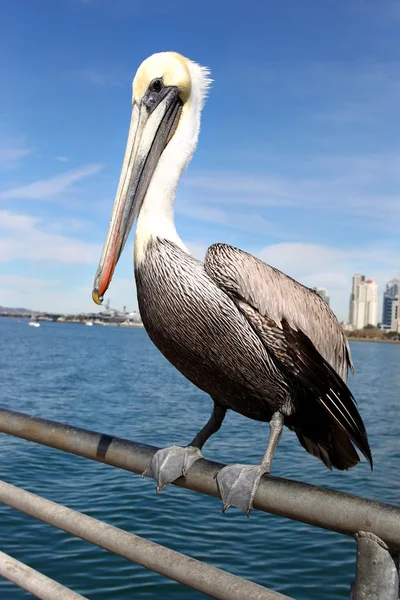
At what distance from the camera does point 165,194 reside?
8.29ft

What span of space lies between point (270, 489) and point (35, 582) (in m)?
0.81

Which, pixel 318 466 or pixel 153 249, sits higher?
pixel 153 249

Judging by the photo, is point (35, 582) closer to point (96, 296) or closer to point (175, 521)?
point (96, 296)

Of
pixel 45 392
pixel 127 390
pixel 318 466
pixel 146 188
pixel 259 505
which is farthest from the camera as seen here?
pixel 127 390

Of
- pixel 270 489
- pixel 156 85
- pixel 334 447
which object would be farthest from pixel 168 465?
pixel 156 85

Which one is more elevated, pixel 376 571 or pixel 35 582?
pixel 376 571

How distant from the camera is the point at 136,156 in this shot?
100 inches

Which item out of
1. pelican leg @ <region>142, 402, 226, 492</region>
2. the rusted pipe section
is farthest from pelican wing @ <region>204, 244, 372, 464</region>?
the rusted pipe section

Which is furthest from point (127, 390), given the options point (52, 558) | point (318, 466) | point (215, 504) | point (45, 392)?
point (52, 558)

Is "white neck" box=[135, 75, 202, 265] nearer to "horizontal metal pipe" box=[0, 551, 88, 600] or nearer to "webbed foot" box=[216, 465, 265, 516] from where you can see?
"webbed foot" box=[216, 465, 265, 516]

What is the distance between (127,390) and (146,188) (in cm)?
2195

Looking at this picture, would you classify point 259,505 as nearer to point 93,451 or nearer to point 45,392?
point 93,451

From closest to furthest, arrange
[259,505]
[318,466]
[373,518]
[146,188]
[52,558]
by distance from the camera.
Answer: [373,518], [259,505], [146,188], [52,558], [318,466]

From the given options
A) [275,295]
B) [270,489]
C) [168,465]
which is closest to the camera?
[270,489]
